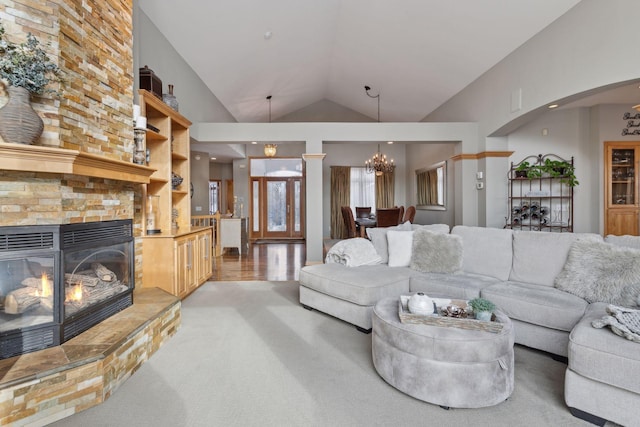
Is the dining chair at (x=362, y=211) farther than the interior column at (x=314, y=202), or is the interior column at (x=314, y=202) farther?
the dining chair at (x=362, y=211)

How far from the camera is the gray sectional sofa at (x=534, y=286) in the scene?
1.57 m

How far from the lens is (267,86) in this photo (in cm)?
675

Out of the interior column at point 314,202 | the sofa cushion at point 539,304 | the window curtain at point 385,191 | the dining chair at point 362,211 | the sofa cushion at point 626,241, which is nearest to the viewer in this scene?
the sofa cushion at point 539,304

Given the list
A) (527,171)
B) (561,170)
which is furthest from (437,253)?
(561,170)

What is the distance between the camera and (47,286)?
1915mm

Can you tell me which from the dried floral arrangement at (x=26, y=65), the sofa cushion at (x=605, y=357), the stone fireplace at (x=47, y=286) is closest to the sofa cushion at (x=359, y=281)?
the sofa cushion at (x=605, y=357)

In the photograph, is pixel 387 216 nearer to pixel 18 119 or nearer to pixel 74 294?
pixel 74 294

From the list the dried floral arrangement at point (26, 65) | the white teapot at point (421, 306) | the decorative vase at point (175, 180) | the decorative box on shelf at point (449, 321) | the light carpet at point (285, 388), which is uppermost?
the dried floral arrangement at point (26, 65)

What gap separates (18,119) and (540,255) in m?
3.88

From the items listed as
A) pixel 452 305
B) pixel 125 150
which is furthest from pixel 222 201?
pixel 452 305

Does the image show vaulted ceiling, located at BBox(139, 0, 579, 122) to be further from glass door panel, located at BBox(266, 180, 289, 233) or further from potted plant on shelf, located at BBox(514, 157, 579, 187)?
glass door panel, located at BBox(266, 180, 289, 233)

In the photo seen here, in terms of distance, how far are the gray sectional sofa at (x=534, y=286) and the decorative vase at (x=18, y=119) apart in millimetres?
2441

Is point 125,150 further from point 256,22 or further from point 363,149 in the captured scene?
point 363,149

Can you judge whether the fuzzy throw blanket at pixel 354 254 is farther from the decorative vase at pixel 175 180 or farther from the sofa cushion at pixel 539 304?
the decorative vase at pixel 175 180
